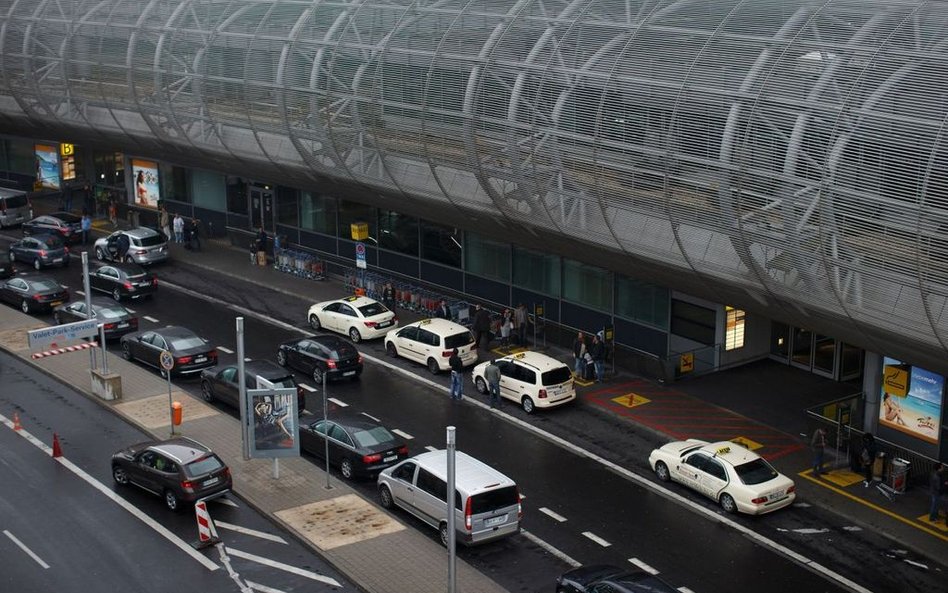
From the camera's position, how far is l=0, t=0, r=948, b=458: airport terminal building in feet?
93.7

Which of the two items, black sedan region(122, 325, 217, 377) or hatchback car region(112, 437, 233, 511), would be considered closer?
hatchback car region(112, 437, 233, 511)

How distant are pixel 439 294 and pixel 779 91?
20.4 meters

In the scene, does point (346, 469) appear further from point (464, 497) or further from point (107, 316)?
point (107, 316)

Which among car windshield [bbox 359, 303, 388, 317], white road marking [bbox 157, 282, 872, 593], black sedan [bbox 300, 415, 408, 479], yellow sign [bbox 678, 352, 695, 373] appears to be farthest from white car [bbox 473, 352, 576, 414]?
car windshield [bbox 359, 303, 388, 317]

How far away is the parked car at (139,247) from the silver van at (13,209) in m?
9.81

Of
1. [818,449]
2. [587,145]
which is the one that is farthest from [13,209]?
[818,449]

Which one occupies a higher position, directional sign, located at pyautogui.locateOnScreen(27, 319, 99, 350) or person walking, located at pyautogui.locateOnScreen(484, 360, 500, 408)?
directional sign, located at pyautogui.locateOnScreen(27, 319, 99, 350)

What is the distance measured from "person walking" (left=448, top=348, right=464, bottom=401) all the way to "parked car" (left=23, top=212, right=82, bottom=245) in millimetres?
27424

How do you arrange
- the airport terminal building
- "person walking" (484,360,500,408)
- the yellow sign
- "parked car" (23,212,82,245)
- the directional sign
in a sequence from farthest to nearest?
"parked car" (23,212,82,245) < the yellow sign < "person walking" (484,360,500,408) < the directional sign < the airport terminal building

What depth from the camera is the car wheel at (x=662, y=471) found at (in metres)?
32.5

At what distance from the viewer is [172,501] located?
30.4m

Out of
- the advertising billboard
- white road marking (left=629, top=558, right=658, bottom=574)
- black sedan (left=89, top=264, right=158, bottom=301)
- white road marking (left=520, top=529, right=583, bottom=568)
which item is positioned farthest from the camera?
the advertising billboard

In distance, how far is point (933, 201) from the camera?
2662 centimetres

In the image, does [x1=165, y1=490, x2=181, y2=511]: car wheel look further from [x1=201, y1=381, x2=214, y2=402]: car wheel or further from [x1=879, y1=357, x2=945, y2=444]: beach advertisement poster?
[x1=879, y1=357, x2=945, y2=444]: beach advertisement poster
